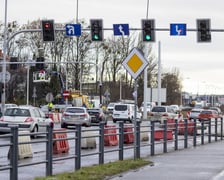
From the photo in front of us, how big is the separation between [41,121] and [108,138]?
24.5 ft

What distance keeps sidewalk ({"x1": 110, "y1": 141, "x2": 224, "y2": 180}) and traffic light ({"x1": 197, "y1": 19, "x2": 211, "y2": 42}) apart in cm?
1403

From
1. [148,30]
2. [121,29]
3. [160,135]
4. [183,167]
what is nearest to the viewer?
[183,167]

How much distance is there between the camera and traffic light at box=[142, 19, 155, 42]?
36812 millimetres

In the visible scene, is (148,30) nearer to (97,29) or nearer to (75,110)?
(97,29)

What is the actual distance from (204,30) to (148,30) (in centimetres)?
325

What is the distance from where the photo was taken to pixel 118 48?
95.3 meters

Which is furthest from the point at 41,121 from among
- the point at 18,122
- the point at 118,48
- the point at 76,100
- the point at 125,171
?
the point at 118,48

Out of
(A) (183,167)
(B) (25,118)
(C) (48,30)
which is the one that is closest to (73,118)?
(C) (48,30)

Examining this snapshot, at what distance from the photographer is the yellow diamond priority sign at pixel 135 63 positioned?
18.6m

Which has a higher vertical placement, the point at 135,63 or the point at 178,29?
the point at 178,29

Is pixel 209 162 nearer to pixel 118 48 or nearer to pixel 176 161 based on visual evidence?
pixel 176 161

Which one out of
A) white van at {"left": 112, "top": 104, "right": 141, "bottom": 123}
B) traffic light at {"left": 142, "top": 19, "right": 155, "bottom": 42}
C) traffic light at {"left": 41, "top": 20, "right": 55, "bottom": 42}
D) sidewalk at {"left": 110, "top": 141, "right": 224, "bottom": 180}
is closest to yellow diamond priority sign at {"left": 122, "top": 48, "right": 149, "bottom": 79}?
sidewalk at {"left": 110, "top": 141, "right": 224, "bottom": 180}

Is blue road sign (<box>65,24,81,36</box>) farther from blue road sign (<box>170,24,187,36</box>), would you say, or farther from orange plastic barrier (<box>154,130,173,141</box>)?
orange plastic barrier (<box>154,130,173,141</box>)

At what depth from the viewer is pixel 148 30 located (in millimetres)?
36812
